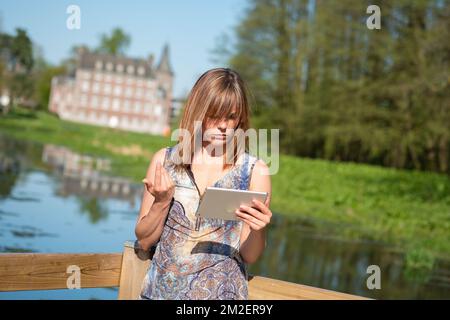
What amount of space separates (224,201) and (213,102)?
0.41 metres

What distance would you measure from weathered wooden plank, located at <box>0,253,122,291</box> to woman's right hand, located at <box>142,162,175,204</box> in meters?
0.72

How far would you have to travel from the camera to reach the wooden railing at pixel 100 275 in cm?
300

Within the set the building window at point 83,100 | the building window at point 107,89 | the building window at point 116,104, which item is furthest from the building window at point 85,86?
the building window at point 116,104

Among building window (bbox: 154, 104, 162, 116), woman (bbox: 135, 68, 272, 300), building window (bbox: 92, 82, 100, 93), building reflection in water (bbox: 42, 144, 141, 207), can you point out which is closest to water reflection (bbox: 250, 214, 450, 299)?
building reflection in water (bbox: 42, 144, 141, 207)

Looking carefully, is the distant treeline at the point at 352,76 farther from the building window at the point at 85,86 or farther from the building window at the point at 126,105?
the building window at the point at 126,105

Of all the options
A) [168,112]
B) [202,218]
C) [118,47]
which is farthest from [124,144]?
[168,112]

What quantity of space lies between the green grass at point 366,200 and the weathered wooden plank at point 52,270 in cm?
693

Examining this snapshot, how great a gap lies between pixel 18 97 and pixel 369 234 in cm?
4781

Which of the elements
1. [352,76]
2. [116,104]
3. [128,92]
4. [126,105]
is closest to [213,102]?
[352,76]

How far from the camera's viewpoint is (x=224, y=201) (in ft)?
8.59

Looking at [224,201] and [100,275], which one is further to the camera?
[100,275]

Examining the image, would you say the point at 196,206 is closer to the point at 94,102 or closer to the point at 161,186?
the point at 161,186

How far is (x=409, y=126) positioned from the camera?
29469mm

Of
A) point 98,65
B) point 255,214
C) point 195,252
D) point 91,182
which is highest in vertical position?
point 98,65
